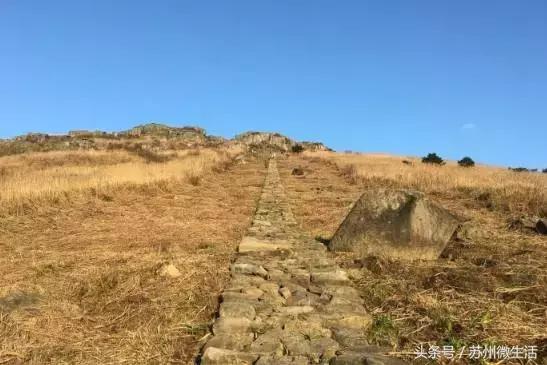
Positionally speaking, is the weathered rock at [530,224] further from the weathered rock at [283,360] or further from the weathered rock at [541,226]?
the weathered rock at [283,360]

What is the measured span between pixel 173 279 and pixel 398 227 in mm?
3244

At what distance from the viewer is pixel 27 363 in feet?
11.9

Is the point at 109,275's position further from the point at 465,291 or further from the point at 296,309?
the point at 465,291

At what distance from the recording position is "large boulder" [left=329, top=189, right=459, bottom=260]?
6.77 m

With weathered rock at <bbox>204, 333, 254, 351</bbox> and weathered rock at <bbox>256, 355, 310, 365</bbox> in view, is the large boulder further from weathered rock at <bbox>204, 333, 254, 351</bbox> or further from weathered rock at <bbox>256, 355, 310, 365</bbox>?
weathered rock at <bbox>256, 355, 310, 365</bbox>

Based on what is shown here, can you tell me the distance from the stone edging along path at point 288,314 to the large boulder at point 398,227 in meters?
0.65

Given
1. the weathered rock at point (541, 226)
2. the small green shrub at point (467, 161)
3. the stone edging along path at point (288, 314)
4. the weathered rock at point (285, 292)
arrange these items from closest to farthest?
the stone edging along path at point (288, 314), the weathered rock at point (285, 292), the weathered rock at point (541, 226), the small green shrub at point (467, 161)

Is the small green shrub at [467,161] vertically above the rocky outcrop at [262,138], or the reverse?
the rocky outcrop at [262,138]

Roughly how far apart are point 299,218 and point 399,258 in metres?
4.08

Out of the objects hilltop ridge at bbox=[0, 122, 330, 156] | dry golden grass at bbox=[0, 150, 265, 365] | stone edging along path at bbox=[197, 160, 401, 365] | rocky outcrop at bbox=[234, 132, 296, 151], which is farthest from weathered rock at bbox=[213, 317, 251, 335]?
rocky outcrop at bbox=[234, 132, 296, 151]

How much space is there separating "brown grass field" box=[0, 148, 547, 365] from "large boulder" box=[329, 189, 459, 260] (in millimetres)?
280

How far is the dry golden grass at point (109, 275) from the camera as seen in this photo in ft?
13.0

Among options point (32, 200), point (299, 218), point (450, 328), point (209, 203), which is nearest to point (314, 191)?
point (209, 203)

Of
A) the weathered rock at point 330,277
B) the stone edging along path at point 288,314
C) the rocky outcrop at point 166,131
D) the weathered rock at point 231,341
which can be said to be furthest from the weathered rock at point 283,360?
the rocky outcrop at point 166,131
